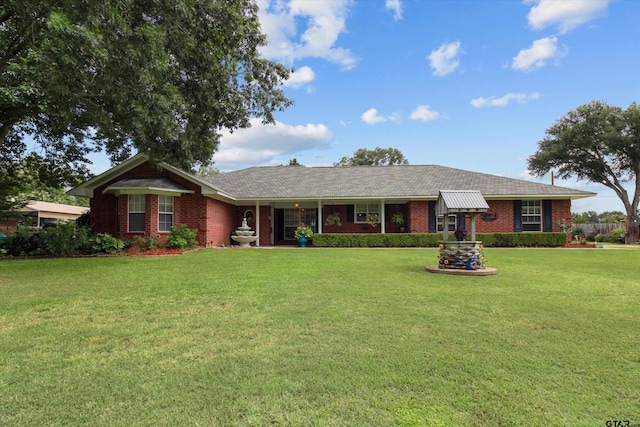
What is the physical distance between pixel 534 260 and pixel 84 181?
19030mm

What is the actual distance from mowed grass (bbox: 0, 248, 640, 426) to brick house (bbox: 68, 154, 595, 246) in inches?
336

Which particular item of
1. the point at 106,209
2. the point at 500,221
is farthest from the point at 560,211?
the point at 106,209

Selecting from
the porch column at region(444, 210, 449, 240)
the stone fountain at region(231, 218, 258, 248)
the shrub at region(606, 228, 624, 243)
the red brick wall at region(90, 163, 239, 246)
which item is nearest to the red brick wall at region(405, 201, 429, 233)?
the stone fountain at region(231, 218, 258, 248)

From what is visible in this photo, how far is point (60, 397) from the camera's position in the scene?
280 centimetres

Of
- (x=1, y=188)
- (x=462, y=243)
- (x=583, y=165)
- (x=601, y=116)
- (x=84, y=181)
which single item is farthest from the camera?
(x=583, y=165)

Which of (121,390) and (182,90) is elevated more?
(182,90)

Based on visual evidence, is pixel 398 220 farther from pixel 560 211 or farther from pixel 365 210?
pixel 560 211

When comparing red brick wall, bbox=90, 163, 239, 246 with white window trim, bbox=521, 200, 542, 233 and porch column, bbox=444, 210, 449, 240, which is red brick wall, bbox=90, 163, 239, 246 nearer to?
porch column, bbox=444, 210, 449, 240

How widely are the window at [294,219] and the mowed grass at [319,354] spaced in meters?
14.0

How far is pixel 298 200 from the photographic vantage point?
765 inches

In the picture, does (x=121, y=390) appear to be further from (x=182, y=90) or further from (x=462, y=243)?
(x=182, y=90)

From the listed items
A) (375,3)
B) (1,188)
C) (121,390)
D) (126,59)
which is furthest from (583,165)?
(1,188)

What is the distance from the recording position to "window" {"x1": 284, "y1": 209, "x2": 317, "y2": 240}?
21234 mm

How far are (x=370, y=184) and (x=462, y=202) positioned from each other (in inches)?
438
